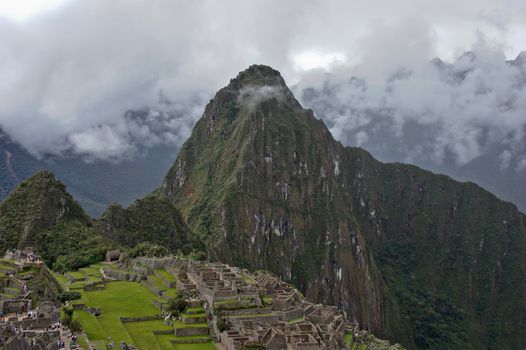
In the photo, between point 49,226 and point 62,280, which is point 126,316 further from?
point 49,226

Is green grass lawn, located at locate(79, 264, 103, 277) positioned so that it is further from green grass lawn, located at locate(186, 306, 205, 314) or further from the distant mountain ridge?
the distant mountain ridge

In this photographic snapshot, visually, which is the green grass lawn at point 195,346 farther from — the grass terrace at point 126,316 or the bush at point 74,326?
the bush at point 74,326

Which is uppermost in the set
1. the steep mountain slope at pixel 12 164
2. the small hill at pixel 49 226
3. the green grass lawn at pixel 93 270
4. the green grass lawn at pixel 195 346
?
the steep mountain slope at pixel 12 164

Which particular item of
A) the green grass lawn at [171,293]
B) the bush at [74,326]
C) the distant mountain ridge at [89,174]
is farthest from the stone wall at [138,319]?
the distant mountain ridge at [89,174]

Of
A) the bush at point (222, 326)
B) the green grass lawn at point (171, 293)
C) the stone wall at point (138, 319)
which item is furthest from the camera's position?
the green grass lawn at point (171, 293)

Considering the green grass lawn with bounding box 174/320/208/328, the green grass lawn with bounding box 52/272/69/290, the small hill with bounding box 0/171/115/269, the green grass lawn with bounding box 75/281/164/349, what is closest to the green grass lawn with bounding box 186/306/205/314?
the green grass lawn with bounding box 174/320/208/328

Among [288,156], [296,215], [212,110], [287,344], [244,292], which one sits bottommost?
[287,344]

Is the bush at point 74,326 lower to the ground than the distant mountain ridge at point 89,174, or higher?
lower

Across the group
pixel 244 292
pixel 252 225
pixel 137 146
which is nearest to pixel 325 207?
pixel 252 225

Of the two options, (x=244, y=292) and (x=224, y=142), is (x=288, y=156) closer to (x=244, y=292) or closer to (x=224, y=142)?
(x=224, y=142)
